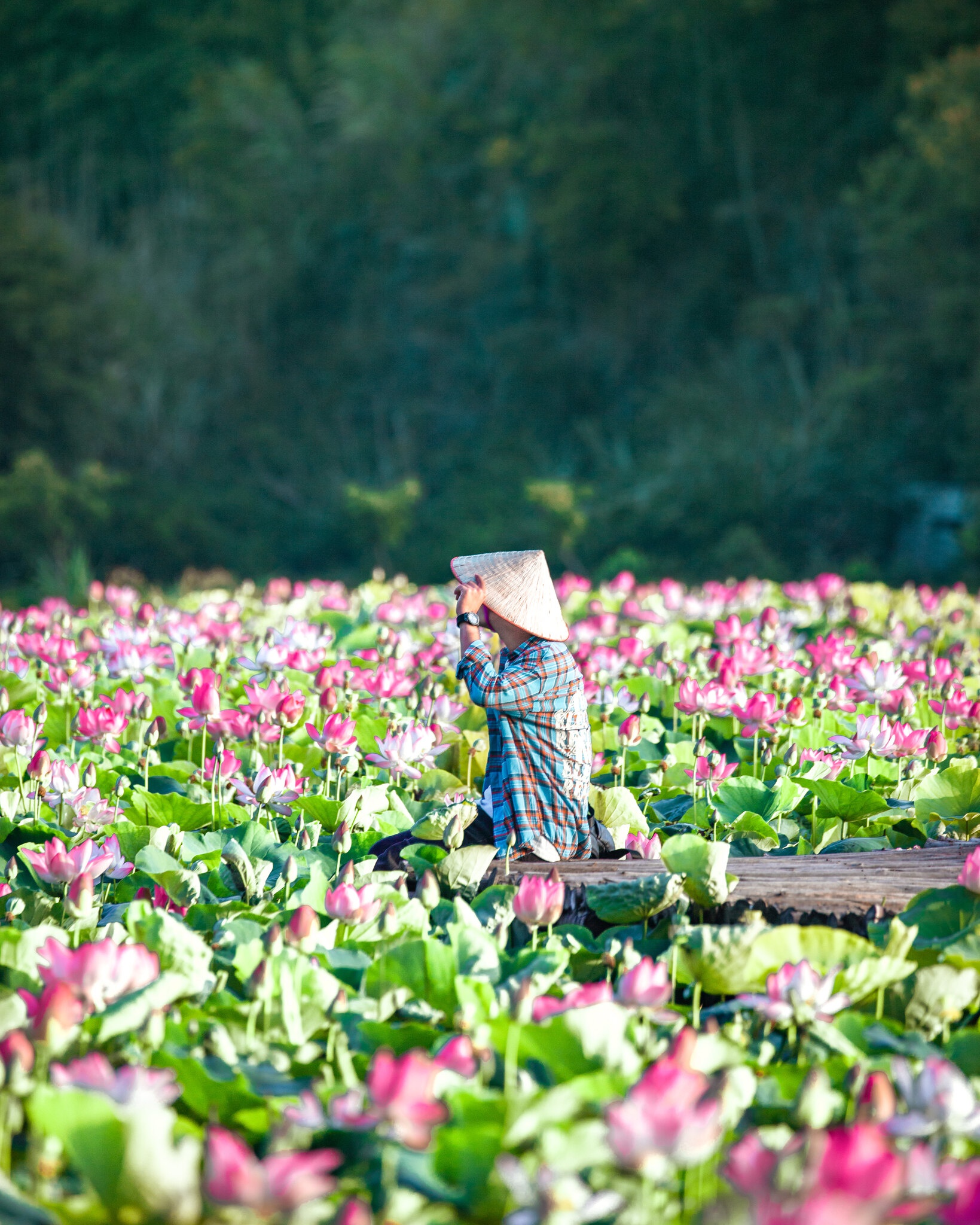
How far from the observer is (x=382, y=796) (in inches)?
A: 102

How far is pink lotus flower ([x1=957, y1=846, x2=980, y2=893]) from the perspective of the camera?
183 cm

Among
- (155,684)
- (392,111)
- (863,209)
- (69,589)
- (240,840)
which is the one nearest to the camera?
(240,840)

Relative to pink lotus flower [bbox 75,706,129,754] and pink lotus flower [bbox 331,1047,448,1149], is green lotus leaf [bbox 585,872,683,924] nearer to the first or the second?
pink lotus flower [bbox 331,1047,448,1149]

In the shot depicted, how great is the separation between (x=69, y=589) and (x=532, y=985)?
30.3ft

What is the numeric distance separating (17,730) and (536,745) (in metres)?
1.11

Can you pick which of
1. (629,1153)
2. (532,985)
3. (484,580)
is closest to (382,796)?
(484,580)

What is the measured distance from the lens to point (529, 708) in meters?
2.38

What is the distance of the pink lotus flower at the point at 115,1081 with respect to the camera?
1311 mm

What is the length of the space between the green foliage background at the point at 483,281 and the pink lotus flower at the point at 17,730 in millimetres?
10148

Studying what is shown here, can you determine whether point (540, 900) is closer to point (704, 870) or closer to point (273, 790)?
point (704, 870)

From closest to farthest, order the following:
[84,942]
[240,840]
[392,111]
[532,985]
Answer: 1. [532,985]
2. [84,942]
3. [240,840]
4. [392,111]

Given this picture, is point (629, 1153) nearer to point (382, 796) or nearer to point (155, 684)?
point (382, 796)

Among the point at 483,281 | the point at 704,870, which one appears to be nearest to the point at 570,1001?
the point at 704,870

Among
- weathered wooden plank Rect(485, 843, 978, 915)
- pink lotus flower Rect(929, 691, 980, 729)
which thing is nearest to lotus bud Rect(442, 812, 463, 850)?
weathered wooden plank Rect(485, 843, 978, 915)
